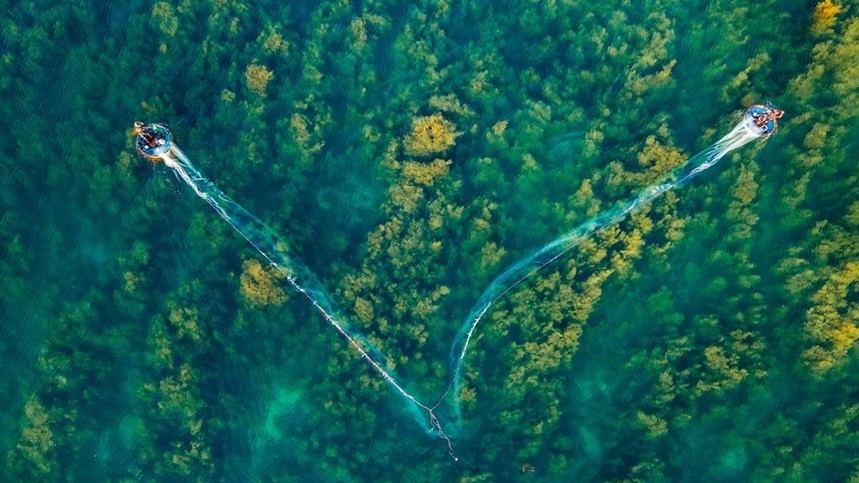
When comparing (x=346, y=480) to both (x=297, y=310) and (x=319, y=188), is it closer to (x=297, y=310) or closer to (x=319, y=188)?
(x=297, y=310)

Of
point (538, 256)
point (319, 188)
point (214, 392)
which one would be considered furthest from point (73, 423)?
point (538, 256)

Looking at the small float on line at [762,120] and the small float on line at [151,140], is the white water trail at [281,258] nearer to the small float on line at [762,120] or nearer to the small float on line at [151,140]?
the small float on line at [151,140]

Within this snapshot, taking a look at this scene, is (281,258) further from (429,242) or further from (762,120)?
(762,120)

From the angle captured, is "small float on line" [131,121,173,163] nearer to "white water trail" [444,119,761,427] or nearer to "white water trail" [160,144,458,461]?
"white water trail" [160,144,458,461]

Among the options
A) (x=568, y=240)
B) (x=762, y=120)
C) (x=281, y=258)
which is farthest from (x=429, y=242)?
(x=762, y=120)

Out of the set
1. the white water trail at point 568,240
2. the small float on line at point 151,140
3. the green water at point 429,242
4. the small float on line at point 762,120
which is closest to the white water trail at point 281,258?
the small float on line at point 151,140

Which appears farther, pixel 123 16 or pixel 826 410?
pixel 123 16
